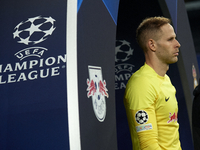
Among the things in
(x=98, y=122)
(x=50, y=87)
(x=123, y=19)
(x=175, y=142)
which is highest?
(x=123, y=19)

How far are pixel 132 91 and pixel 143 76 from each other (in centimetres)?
12

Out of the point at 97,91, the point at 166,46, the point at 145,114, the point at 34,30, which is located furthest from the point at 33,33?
the point at 166,46

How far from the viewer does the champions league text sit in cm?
103

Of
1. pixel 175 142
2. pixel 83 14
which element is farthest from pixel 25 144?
pixel 175 142

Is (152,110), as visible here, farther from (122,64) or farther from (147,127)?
(122,64)

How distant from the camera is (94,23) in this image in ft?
4.04

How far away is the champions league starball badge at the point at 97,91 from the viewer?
113 centimetres

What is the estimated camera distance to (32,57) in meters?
1.05

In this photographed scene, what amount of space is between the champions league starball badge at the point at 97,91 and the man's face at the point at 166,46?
46cm

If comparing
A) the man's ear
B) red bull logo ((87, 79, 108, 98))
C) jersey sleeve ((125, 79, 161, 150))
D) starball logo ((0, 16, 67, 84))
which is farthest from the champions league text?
the man's ear

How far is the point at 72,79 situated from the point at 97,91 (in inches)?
7.4

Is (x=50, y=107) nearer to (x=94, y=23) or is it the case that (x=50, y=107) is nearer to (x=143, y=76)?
(x=94, y=23)

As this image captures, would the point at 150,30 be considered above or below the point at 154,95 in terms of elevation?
above

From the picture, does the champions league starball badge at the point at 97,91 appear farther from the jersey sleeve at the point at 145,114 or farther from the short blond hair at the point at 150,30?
the short blond hair at the point at 150,30
